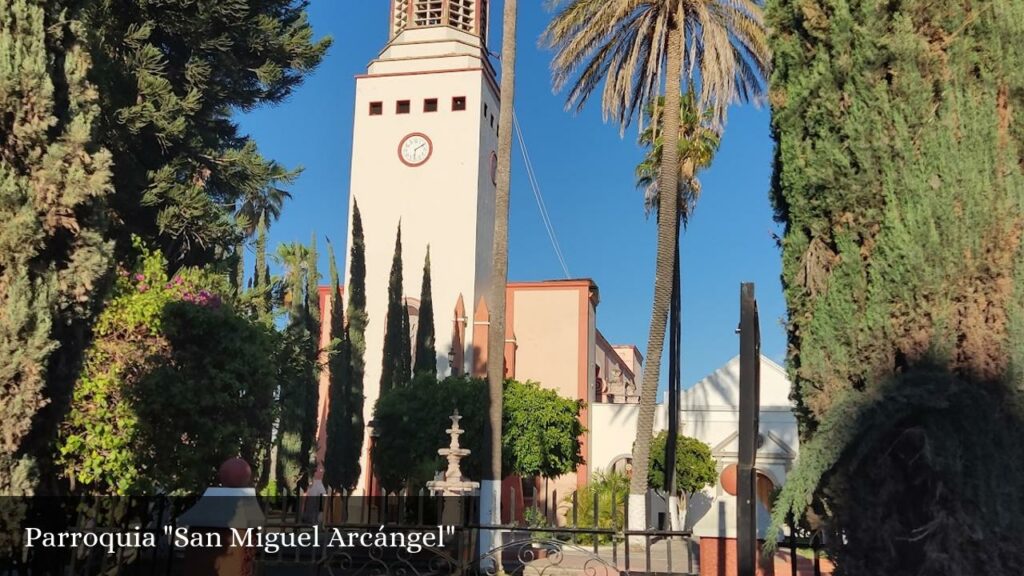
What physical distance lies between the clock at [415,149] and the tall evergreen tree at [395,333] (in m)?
3.43

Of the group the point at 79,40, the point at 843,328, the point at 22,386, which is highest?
the point at 79,40

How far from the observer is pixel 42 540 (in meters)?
6.50

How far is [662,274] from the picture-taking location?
55.1ft

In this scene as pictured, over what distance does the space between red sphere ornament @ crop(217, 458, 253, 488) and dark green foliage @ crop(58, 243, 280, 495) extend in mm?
5676

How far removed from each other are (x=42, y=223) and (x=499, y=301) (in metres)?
9.40

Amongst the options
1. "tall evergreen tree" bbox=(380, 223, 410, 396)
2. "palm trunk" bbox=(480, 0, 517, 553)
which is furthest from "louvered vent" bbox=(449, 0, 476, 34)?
"palm trunk" bbox=(480, 0, 517, 553)

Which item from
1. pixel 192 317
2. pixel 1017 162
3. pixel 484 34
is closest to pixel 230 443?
pixel 192 317

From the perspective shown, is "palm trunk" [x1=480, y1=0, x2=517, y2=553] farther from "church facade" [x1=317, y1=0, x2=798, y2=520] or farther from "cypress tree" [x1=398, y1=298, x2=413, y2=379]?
"church facade" [x1=317, y1=0, x2=798, y2=520]

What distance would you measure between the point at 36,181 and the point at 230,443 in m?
6.62

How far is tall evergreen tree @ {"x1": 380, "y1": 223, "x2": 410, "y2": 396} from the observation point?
28156mm

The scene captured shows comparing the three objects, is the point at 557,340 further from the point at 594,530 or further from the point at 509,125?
the point at 594,530

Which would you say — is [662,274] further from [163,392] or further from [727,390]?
[727,390]

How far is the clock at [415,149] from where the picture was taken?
102 ft

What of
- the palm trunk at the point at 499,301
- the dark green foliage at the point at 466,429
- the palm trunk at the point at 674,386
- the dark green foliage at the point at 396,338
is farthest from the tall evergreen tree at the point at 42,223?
the dark green foliage at the point at 396,338
